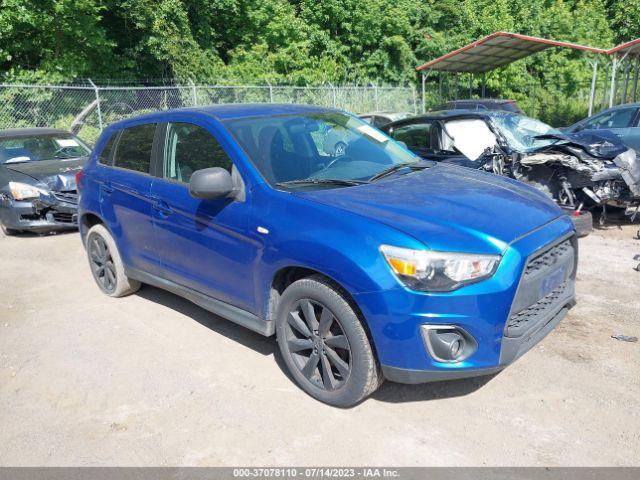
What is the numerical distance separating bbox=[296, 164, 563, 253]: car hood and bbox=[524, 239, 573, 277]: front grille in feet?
0.57

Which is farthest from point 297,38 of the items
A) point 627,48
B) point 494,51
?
point 627,48

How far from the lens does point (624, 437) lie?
10.0 ft

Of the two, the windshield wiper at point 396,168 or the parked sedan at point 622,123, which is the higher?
the windshield wiper at point 396,168

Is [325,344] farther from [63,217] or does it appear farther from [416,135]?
[63,217]

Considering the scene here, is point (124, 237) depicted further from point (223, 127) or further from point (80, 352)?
point (223, 127)

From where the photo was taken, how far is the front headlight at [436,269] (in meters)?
2.97

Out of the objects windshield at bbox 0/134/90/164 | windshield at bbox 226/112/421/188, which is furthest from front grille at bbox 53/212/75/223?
windshield at bbox 226/112/421/188

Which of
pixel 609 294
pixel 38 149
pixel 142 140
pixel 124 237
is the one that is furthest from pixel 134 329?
pixel 38 149

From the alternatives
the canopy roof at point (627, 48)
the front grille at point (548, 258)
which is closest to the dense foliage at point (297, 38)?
the canopy roof at point (627, 48)

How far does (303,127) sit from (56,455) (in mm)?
2758

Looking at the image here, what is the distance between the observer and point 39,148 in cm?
A: 927

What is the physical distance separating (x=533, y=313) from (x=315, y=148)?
1.94m

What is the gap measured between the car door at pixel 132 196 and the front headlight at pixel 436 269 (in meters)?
2.43

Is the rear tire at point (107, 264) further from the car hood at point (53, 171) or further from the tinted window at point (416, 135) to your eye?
the tinted window at point (416, 135)
